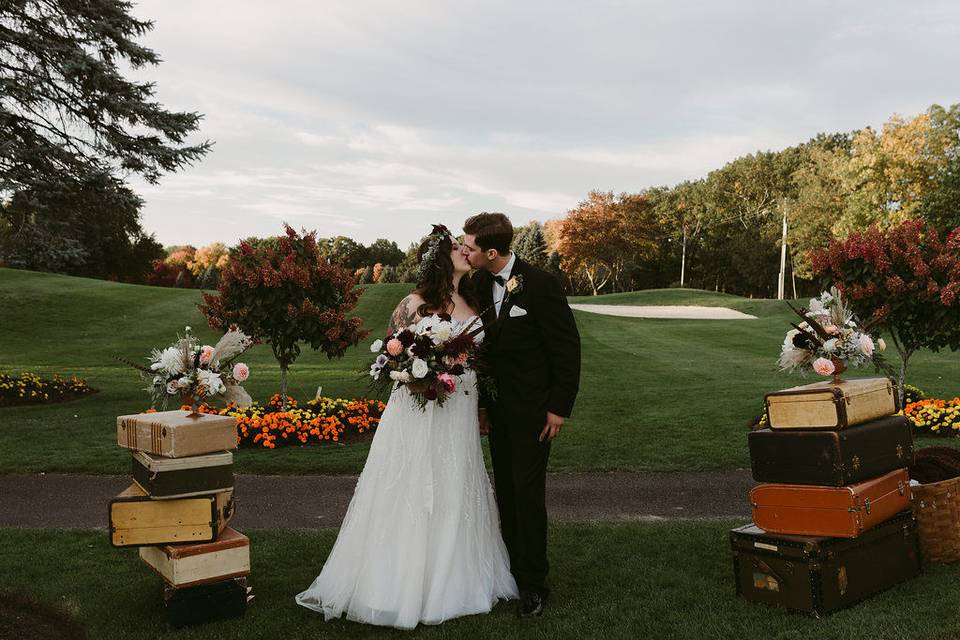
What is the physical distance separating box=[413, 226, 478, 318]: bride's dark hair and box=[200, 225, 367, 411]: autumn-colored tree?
21.9ft

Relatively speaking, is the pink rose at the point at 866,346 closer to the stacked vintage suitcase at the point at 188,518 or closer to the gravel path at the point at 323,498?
the gravel path at the point at 323,498

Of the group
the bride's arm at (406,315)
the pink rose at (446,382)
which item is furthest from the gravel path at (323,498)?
the pink rose at (446,382)

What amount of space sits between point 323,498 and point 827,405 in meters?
5.42

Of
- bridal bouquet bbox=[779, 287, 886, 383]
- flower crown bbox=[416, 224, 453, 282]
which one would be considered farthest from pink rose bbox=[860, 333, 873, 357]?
flower crown bbox=[416, 224, 453, 282]

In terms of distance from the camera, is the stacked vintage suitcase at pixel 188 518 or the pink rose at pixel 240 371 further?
the pink rose at pixel 240 371

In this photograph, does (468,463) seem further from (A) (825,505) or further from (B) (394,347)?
(A) (825,505)

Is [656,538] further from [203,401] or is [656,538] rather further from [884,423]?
[203,401]

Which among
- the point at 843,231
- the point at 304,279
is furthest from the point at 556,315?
the point at 843,231

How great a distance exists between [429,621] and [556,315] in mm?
2131

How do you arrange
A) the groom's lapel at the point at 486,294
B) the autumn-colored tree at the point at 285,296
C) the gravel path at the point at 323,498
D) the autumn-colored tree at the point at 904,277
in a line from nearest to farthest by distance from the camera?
the groom's lapel at the point at 486,294 < the gravel path at the point at 323,498 < the autumn-colored tree at the point at 904,277 < the autumn-colored tree at the point at 285,296

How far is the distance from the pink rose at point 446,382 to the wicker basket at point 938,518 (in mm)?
3482

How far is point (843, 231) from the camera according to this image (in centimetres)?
4562

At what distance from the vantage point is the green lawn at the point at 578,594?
14.8 feet

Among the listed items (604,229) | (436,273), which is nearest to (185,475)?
(436,273)
